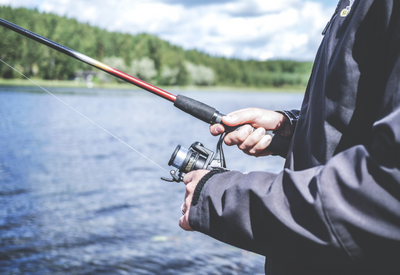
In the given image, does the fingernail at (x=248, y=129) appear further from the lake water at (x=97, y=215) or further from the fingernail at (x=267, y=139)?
the lake water at (x=97, y=215)

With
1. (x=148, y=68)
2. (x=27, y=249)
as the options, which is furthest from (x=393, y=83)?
(x=148, y=68)

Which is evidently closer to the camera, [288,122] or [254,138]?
[254,138]

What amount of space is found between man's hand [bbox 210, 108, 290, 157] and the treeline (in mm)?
34413

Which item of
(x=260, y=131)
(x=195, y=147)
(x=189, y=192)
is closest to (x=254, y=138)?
(x=260, y=131)

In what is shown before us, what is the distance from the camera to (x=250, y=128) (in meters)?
1.82

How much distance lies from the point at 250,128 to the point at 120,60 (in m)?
79.1

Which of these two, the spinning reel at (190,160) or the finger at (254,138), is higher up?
the finger at (254,138)

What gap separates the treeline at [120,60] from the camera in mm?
53531

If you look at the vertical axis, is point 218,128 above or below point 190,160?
above

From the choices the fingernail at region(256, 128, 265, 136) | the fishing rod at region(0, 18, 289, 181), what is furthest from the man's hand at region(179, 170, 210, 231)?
the fingernail at region(256, 128, 265, 136)

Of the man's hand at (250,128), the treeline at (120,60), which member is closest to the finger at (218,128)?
the man's hand at (250,128)

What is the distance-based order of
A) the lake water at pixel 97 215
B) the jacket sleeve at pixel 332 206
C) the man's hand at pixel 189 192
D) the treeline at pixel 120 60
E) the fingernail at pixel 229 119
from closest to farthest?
the jacket sleeve at pixel 332 206
the man's hand at pixel 189 192
the fingernail at pixel 229 119
the lake water at pixel 97 215
the treeline at pixel 120 60

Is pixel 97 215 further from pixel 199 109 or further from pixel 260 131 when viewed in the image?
pixel 260 131

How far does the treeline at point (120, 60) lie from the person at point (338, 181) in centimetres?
3502
